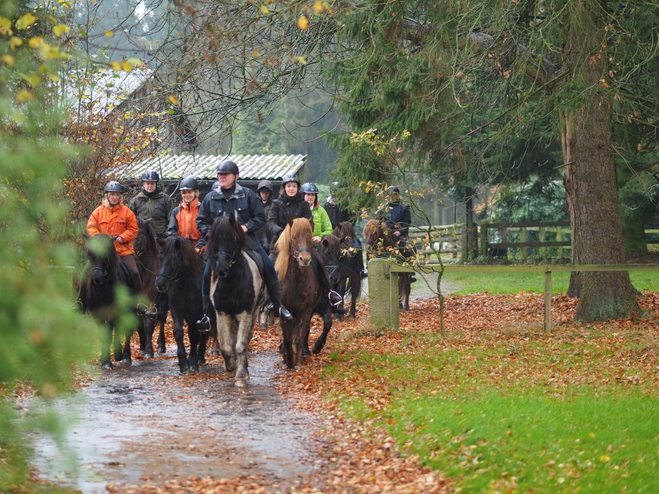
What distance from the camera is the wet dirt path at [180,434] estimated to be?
6262mm

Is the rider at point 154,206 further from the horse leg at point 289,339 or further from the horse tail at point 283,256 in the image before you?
the horse leg at point 289,339

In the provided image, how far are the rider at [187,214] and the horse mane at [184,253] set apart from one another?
4.29 feet

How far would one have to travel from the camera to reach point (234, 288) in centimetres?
1064

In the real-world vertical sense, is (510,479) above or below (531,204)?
below

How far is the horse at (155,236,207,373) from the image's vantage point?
11.8 m

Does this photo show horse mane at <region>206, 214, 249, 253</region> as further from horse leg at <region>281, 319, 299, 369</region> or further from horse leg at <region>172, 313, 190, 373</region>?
horse leg at <region>172, 313, 190, 373</region>

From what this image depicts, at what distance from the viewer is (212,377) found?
11.3m

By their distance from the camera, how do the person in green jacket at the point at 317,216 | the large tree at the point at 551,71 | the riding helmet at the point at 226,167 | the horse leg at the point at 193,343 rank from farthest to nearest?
the person in green jacket at the point at 317,216, the large tree at the point at 551,71, the horse leg at the point at 193,343, the riding helmet at the point at 226,167

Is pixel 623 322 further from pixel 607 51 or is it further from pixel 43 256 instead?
pixel 43 256

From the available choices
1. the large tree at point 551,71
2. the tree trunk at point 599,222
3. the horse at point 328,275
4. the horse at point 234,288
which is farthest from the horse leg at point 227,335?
the tree trunk at point 599,222

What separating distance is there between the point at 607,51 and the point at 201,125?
6.33 m

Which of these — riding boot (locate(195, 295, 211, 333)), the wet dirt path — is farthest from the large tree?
the wet dirt path

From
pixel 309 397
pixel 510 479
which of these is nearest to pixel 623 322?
pixel 309 397

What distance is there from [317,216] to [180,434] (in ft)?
24.0
